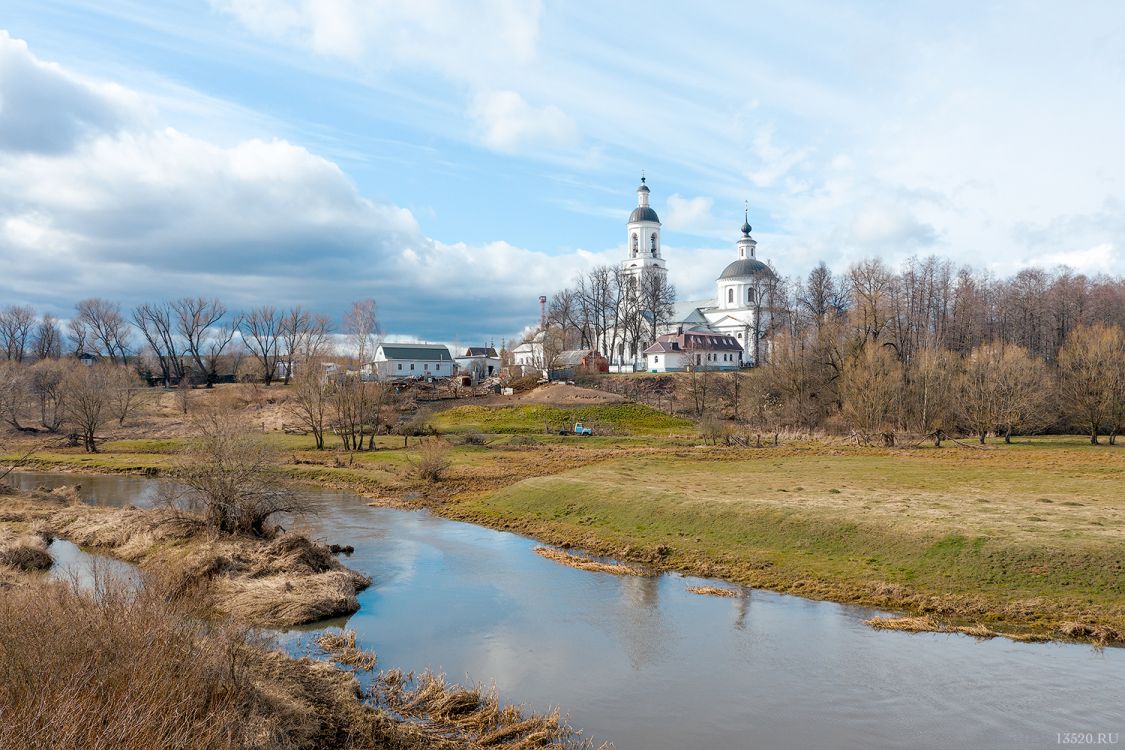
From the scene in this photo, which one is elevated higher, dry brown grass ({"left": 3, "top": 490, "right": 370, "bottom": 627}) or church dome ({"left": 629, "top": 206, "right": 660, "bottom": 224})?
church dome ({"left": 629, "top": 206, "right": 660, "bottom": 224})

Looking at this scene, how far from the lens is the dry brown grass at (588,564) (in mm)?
21531

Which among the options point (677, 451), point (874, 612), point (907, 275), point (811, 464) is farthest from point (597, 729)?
point (907, 275)

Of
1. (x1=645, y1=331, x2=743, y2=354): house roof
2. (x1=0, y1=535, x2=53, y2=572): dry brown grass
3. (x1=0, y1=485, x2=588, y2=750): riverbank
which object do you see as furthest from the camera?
(x1=645, y1=331, x2=743, y2=354): house roof

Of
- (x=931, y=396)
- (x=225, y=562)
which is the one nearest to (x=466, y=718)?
(x=225, y=562)

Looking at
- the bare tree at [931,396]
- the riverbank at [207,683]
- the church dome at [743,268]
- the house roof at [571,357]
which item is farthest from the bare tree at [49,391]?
the church dome at [743,268]

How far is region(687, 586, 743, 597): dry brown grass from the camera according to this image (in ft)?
63.0

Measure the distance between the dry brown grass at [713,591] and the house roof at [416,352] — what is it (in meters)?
91.3

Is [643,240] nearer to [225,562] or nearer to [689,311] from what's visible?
[689,311]

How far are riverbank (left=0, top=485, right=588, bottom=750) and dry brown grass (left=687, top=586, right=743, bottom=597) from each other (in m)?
8.05

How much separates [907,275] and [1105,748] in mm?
76341

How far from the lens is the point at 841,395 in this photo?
56.0 meters

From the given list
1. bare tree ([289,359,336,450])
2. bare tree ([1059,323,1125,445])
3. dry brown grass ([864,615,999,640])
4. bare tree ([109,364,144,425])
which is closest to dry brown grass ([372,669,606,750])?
dry brown grass ([864,615,999,640])

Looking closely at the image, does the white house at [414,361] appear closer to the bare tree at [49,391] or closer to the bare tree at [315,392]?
the bare tree at [49,391]

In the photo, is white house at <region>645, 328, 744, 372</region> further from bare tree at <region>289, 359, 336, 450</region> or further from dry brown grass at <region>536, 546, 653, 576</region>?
dry brown grass at <region>536, 546, 653, 576</region>
